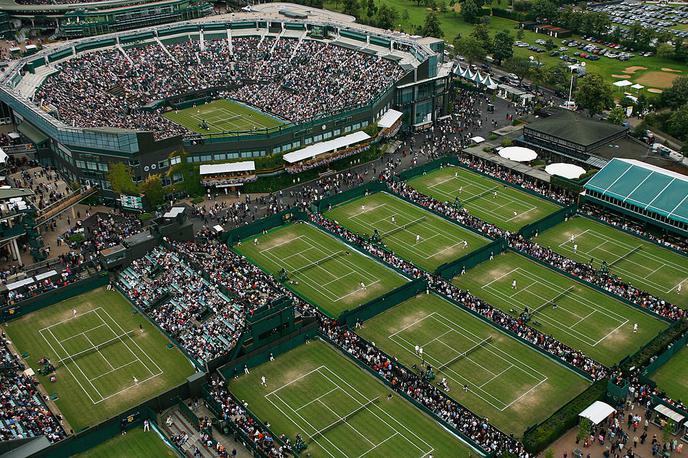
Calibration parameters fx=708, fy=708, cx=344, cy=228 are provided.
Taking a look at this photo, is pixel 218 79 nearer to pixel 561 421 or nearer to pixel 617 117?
pixel 617 117

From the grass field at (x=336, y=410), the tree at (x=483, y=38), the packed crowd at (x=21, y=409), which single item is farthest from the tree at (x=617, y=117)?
the packed crowd at (x=21, y=409)

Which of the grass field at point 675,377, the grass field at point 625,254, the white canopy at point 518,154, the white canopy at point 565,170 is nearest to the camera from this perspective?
the grass field at point 675,377

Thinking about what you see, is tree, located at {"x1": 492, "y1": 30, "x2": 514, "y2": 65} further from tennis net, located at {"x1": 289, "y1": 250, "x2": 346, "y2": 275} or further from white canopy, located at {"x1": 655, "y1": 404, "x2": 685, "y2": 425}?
white canopy, located at {"x1": 655, "y1": 404, "x2": 685, "y2": 425}

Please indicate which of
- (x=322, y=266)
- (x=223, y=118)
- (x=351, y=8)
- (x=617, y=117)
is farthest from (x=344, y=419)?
(x=351, y=8)

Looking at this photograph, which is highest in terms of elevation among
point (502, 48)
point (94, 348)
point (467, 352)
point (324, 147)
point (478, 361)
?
point (502, 48)

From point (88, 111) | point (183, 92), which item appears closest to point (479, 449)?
point (88, 111)

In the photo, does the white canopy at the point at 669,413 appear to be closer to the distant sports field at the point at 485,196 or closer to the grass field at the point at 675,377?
the grass field at the point at 675,377
